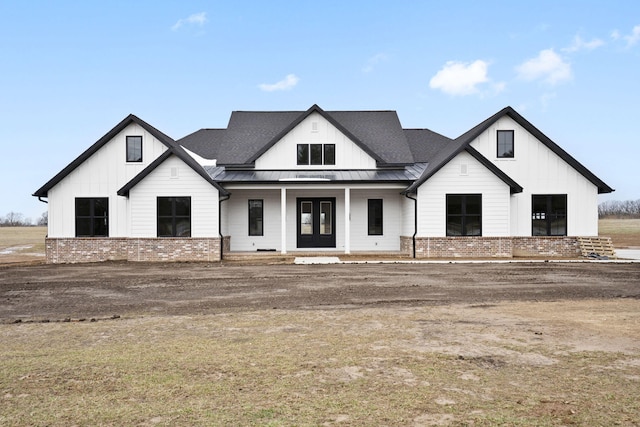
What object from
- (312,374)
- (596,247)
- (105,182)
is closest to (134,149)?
(105,182)

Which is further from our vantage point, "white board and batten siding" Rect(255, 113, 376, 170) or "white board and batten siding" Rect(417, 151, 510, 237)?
"white board and batten siding" Rect(255, 113, 376, 170)

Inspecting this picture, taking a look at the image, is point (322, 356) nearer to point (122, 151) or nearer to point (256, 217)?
point (256, 217)

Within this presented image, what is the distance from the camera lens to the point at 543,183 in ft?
78.6

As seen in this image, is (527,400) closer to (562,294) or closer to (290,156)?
(562,294)

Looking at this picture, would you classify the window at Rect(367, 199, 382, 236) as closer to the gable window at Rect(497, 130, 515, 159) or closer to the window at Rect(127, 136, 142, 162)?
the gable window at Rect(497, 130, 515, 159)

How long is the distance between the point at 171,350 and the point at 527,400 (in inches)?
170

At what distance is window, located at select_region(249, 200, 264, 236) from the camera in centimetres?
2533

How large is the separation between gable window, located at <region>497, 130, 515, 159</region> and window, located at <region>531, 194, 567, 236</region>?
2.32 m

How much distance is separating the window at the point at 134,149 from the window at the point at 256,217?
562 centimetres

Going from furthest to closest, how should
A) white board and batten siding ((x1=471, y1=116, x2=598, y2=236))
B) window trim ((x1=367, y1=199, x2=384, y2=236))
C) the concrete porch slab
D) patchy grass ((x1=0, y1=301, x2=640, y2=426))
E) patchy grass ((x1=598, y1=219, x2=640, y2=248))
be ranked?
patchy grass ((x1=598, y1=219, x2=640, y2=248)) < window trim ((x1=367, y1=199, x2=384, y2=236)) < white board and batten siding ((x1=471, y1=116, x2=598, y2=236)) < the concrete porch slab < patchy grass ((x1=0, y1=301, x2=640, y2=426))

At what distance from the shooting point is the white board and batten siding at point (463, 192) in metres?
22.6

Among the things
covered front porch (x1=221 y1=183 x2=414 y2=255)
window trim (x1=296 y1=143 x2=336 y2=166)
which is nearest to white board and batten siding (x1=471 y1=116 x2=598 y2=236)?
covered front porch (x1=221 y1=183 x2=414 y2=255)

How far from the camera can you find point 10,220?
10119cm

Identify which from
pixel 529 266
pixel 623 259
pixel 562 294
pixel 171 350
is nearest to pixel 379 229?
pixel 529 266
